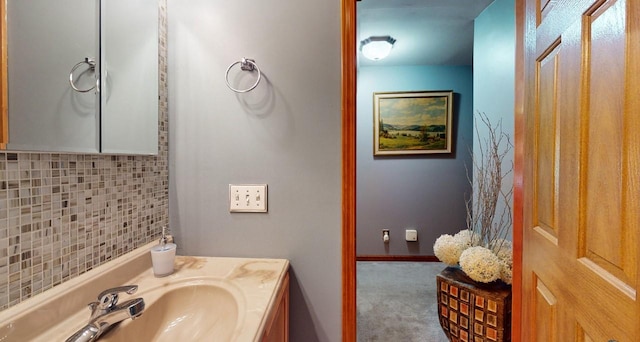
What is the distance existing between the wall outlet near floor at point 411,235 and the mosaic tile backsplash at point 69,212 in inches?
107

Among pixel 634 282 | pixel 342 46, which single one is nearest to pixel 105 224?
pixel 342 46

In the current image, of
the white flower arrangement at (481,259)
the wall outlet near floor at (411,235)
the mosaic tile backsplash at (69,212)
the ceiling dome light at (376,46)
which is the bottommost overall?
the wall outlet near floor at (411,235)

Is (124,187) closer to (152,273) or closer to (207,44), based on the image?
(152,273)

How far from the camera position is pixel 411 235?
3.13m

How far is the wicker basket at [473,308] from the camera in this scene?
135 centimetres

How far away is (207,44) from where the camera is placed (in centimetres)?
111

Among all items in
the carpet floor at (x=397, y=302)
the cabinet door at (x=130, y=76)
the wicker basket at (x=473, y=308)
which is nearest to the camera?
the cabinet door at (x=130, y=76)

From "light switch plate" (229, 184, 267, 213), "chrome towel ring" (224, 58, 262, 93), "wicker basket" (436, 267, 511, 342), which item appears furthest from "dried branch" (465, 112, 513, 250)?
"chrome towel ring" (224, 58, 262, 93)

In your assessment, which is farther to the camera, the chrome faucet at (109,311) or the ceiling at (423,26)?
the ceiling at (423,26)

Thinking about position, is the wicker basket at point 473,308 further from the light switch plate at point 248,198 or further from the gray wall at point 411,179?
the gray wall at point 411,179

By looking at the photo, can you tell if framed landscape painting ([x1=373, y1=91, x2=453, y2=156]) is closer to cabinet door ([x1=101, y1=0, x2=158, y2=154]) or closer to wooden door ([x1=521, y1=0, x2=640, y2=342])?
wooden door ([x1=521, y1=0, x2=640, y2=342])

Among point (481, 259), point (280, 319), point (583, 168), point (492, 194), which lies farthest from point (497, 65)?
point (280, 319)

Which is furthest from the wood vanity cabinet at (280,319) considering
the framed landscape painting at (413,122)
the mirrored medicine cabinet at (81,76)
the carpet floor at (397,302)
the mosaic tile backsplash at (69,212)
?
the framed landscape painting at (413,122)

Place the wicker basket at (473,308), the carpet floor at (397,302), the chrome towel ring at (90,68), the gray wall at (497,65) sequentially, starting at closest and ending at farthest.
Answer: the chrome towel ring at (90,68), the wicker basket at (473,308), the gray wall at (497,65), the carpet floor at (397,302)
